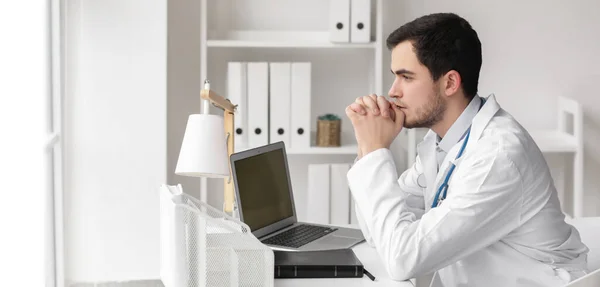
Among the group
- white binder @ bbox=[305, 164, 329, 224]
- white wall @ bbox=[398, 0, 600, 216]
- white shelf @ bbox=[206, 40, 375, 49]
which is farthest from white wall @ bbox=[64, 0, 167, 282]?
white wall @ bbox=[398, 0, 600, 216]

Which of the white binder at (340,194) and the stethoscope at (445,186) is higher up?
the stethoscope at (445,186)

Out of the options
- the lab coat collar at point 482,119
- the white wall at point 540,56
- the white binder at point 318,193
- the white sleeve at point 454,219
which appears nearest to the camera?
the white sleeve at point 454,219

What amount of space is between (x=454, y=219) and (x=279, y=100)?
6.38 feet

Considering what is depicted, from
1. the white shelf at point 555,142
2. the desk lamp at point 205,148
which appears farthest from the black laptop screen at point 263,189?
the white shelf at point 555,142

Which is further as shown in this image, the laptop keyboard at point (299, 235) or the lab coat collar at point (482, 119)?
the laptop keyboard at point (299, 235)

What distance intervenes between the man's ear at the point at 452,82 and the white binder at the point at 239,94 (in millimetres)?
1714

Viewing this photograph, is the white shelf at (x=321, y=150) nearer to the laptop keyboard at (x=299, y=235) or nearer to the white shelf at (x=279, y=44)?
the white shelf at (x=279, y=44)

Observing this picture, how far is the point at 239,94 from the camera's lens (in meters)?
3.75

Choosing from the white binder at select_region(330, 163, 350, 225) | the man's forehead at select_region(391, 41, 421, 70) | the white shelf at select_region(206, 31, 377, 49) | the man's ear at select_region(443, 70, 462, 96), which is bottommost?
the white binder at select_region(330, 163, 350, 225)

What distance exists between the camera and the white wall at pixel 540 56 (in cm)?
410

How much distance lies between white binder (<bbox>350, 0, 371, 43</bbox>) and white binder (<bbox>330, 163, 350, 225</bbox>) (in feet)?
1.85

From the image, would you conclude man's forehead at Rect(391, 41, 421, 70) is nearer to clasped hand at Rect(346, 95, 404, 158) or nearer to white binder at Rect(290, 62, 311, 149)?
clasped hand at Rect(346, 95, 404, 158)

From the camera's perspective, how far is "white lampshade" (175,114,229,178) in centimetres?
216

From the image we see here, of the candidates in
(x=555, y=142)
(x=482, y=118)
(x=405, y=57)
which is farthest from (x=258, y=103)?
(x=482, y=118)
